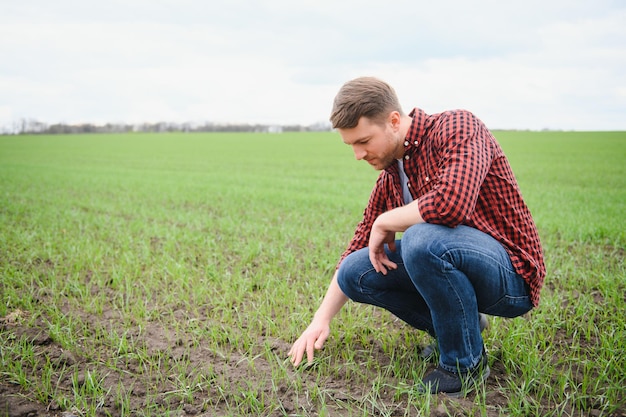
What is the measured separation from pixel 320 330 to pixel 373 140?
1115mm

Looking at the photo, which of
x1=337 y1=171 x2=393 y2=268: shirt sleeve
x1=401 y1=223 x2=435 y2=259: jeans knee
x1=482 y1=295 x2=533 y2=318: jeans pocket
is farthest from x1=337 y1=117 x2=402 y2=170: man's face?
x1=482 y1=295 x2=533 y2=318: jeans pocket

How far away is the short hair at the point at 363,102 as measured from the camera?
230 centimetres

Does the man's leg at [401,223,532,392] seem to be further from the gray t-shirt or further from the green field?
the gray t-shirt

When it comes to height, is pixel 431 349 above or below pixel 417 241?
below

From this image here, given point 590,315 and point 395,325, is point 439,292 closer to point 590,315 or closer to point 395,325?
point 395,325

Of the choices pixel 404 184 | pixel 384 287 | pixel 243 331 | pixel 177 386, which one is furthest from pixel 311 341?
pixel 404 184

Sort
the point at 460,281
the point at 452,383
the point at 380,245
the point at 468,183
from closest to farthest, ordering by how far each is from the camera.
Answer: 1. the point at 468,183
2. the point at 460,281
3. the point at 452,383
4. the point at 380,245

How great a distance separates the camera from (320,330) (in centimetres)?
273

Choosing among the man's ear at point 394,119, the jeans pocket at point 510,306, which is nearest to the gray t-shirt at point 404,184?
the man's ear at point 394,119

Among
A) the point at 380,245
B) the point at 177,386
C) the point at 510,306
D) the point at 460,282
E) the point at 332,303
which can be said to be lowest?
the point at 177,386

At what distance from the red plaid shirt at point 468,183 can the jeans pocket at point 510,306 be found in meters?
0.05

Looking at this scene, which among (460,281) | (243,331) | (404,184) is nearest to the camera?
(460,281)

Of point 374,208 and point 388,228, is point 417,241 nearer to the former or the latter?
point 388,228

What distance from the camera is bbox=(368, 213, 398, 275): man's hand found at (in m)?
2.41
